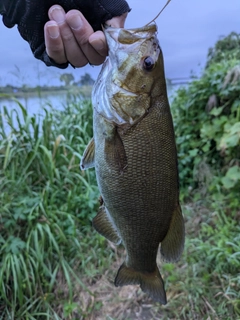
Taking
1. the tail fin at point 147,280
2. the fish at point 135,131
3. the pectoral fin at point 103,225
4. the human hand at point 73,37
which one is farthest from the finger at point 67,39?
the tail fin at point 147,280

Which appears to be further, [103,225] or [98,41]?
[103,225]

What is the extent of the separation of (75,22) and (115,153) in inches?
16.5

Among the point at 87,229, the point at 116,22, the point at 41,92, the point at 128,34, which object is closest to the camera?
the point at 128,34

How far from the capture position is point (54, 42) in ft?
3.84

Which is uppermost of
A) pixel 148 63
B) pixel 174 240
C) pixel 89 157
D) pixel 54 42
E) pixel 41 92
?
pixel 41 92

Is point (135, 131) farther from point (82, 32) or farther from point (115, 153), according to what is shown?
point (82, 32)

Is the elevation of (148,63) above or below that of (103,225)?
above

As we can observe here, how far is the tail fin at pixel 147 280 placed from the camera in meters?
1.45

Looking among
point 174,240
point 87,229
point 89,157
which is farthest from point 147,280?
point 87,229

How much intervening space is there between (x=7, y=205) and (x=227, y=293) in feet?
5.49

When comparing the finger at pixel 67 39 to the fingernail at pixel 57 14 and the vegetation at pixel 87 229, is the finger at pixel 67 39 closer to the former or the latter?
the fingernail at pixel 57 14

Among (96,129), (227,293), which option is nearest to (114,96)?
(96,129)

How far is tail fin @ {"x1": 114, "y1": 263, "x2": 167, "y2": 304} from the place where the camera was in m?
1.45

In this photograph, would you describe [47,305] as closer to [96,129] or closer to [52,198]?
[52,198]
